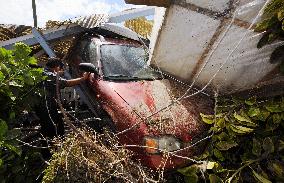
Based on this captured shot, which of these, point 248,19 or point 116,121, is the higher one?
point 248,19

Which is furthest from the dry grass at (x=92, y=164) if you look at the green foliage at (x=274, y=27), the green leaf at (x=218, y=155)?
the green foliage at (x=274, y=27)

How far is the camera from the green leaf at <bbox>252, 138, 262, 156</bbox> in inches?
118

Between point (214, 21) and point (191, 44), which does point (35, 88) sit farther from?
point (214, 21)

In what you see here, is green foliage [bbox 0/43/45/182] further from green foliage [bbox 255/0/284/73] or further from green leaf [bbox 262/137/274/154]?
green foliage [bbox 255/0/284/73]

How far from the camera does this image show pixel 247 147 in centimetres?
315

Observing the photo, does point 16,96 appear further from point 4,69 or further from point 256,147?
point 256,147

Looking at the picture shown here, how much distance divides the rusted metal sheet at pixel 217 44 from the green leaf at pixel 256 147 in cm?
71

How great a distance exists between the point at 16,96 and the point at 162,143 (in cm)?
163

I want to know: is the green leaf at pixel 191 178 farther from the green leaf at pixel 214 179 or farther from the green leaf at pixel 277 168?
the green leaf at pixel 277 168

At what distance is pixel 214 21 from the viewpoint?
3.57 meters

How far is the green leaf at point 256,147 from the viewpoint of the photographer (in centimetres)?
299

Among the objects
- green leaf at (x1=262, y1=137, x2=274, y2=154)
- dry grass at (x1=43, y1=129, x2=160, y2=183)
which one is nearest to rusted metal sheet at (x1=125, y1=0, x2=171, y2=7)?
dry grass at (x1=43, y1=129, x2=160, y2=183)

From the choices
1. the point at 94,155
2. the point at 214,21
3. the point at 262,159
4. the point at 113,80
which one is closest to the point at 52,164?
the point at 94,155

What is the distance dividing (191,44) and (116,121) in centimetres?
125
